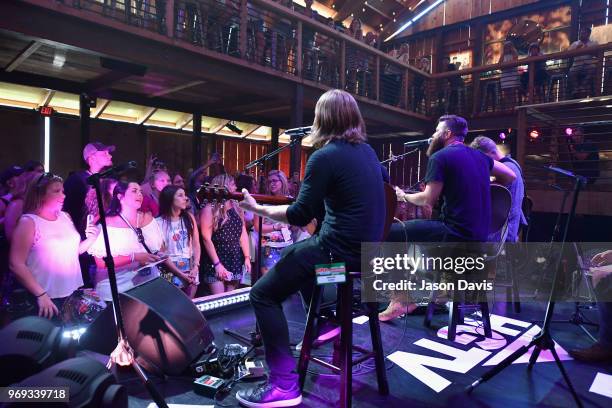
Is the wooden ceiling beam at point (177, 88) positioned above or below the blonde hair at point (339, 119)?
above

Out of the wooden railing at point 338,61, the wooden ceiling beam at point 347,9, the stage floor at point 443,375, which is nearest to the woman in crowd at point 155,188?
the stage floor at point 443,375

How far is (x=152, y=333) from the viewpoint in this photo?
7.65 feet

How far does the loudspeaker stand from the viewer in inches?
91.3

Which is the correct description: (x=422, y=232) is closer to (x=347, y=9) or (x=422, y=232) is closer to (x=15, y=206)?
(x=15, y=206)

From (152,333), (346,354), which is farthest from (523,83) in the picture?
(152,333)

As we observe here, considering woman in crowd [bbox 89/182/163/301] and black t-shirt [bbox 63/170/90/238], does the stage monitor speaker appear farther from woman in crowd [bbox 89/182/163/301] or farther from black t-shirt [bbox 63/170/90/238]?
black t-shirt [bbox 63/170/90/238]

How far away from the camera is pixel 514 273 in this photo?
13.5ft

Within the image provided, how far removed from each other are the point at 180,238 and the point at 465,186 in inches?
90.1

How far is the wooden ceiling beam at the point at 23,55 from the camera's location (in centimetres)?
545

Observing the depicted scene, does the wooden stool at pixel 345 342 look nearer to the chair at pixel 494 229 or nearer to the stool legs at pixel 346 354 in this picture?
the stool legs at pixel 346 354

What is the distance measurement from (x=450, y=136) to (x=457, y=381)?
5.56ft

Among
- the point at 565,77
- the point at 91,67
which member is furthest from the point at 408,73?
the point at 91,67

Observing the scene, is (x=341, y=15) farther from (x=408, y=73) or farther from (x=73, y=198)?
(x=73, y=198)

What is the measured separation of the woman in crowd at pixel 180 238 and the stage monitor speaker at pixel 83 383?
173cm
